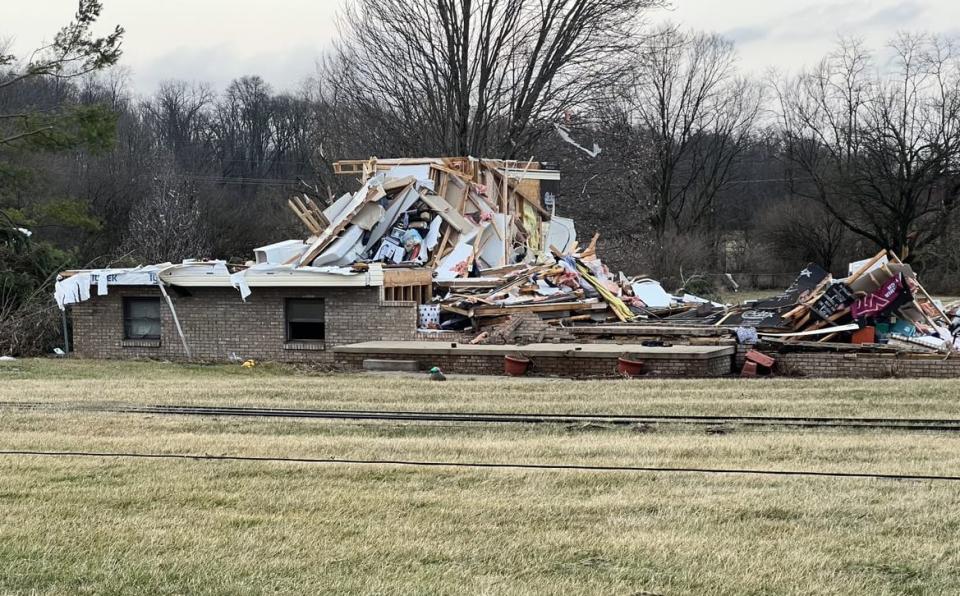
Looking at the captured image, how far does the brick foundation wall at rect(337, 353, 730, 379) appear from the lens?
1881 centimetres

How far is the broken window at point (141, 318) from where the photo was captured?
25750 millimetres

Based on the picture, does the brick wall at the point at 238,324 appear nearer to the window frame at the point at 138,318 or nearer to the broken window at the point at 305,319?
the window frame at the point at 138,318

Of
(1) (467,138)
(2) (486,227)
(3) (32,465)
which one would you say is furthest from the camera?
(1) (467,138)

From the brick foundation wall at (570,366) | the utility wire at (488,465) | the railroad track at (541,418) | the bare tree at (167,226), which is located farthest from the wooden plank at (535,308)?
the bare tree at (167,226)

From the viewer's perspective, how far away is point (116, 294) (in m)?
25.7

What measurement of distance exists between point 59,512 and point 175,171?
49.4m

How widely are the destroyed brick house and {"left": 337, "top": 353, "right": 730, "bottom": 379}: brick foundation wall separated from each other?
0.08 ft

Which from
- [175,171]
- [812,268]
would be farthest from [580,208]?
[812,268]

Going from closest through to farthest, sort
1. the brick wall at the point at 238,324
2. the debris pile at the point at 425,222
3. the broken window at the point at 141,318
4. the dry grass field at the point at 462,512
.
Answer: the dry grass field at the point at 462,512
the brick wall at the point at 238,324
the broken window at the point at 141,318
the debris pile at the point at 425,222

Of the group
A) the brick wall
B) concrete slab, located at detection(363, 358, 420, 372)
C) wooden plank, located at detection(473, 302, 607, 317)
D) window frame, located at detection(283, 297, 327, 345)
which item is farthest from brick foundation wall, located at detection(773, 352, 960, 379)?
window frame, located at detection(283, 297, 327, 345)

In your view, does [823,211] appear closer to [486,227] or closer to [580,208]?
[580,208]

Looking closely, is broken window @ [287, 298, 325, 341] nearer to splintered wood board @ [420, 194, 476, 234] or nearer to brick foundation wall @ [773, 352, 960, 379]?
splintered wood board @ [420, 194, 476, 234]

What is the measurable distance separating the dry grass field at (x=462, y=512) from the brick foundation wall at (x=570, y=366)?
228 inches

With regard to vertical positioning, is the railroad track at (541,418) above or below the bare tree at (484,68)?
below
